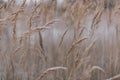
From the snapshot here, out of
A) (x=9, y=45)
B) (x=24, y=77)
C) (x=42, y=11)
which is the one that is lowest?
(x=24, y=77)

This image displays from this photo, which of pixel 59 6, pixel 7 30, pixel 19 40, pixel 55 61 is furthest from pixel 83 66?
pixel 59 6

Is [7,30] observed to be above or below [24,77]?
above

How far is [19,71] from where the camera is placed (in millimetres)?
2191

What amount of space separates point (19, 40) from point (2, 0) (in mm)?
853

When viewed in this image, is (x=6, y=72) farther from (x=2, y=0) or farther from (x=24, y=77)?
(x=2, y=0)

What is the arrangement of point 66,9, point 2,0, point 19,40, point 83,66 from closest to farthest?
point 19,40 < point 83,66 < point 66,9 < point 2,0

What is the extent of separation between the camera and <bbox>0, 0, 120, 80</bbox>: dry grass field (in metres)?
2.07

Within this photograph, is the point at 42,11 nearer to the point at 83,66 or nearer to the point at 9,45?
the point at 9,45

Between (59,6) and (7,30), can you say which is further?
(59,6)

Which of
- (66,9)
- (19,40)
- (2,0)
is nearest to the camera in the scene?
(19,40)

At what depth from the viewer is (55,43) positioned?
2639mm

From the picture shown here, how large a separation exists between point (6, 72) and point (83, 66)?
0.47 m

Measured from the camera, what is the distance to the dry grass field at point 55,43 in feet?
6.79

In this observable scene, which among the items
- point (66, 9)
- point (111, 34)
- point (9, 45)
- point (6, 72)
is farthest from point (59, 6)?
point (6, 72)
